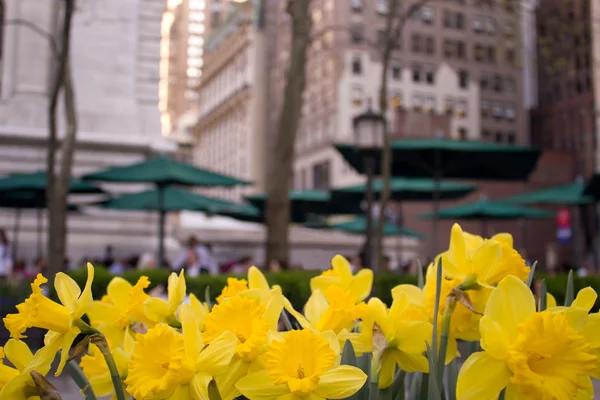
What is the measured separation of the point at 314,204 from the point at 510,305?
22.0 meters

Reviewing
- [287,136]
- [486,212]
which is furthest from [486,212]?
[287,136]

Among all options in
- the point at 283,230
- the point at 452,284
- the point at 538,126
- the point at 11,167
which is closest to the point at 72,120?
the point at 283,230

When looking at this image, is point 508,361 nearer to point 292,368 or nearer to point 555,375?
point 555,375

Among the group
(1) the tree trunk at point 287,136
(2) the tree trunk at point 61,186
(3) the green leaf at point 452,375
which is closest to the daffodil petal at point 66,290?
(3) the green leaf at point 452,375

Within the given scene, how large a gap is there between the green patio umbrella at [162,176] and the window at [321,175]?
41437mm

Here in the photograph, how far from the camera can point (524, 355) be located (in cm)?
133

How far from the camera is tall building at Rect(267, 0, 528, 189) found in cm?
5647

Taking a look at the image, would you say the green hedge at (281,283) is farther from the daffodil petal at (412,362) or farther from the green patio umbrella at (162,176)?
the green patio umbrella at (162,176)

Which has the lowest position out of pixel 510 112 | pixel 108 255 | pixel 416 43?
pixel 108 255

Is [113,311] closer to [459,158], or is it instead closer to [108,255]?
[459,158]

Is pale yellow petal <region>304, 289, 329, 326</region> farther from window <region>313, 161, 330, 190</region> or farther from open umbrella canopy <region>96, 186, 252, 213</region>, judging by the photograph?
window <region>313, 161, 330, 190</region>

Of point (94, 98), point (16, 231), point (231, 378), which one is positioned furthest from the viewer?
point (94, 98)

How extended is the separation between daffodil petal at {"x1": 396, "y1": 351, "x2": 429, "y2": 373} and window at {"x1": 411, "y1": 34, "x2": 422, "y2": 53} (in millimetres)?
59118

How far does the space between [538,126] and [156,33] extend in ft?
157
